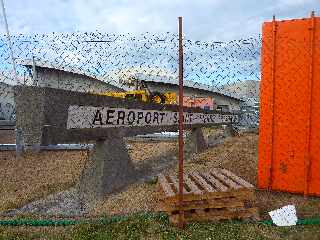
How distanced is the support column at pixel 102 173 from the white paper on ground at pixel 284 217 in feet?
9.59

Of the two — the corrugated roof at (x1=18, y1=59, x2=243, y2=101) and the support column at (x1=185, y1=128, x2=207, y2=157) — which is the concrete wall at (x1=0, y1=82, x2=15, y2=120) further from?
the support column at (x1=185, y1=128, x2=207, y2=157)

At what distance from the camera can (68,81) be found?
→ 1200 inches

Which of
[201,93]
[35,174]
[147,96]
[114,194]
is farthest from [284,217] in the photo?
[201,93]

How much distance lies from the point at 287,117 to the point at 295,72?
816mm

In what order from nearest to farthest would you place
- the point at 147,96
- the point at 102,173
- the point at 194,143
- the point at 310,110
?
the point at 310,110, the point at 102,173, the point at 194,143, the point at 147,96

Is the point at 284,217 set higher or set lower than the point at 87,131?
lower

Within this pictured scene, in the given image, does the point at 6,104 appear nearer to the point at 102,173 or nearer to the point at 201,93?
the point at 201,93

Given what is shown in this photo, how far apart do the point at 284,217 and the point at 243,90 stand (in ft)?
117

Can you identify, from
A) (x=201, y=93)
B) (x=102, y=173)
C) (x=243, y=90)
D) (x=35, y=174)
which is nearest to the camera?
(x=102, y=173)

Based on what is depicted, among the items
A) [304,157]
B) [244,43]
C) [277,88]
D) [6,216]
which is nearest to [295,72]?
[277,88]

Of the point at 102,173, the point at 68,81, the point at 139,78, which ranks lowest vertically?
the point at 102,173

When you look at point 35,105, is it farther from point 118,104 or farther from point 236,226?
point 236,226

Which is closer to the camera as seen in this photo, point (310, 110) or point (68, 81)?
point (310, 110)

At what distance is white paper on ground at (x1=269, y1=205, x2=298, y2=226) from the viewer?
512 cm
